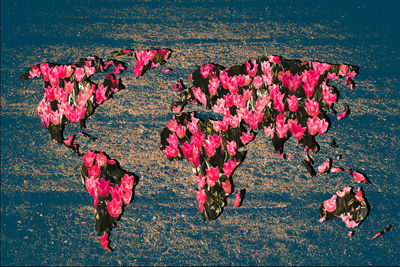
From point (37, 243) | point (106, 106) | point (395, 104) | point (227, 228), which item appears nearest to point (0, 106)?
point (106, 106)

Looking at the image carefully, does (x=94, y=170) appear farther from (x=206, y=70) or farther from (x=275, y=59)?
(x=275, y=59)

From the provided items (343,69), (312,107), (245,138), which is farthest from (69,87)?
(343,69)

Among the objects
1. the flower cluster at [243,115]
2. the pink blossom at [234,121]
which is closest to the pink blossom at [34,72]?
the flower cluster at [243,115]

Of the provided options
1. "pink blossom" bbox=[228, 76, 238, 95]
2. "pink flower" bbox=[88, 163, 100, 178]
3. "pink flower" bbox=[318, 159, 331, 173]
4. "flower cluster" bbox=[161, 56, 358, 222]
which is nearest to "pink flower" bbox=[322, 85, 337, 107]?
"flower cluster" bbox=[161, 56, 358, 222]

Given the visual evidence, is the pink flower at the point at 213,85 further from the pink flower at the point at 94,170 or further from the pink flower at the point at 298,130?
the pink flower at the point at 94,170

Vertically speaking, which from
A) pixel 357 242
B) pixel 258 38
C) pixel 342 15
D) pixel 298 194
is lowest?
pixel 357 242

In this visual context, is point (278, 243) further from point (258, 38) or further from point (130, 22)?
point (130, 22)

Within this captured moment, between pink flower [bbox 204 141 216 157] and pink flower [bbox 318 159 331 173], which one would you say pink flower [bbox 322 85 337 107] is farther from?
pink flower [bbox 204 141 216 157]
